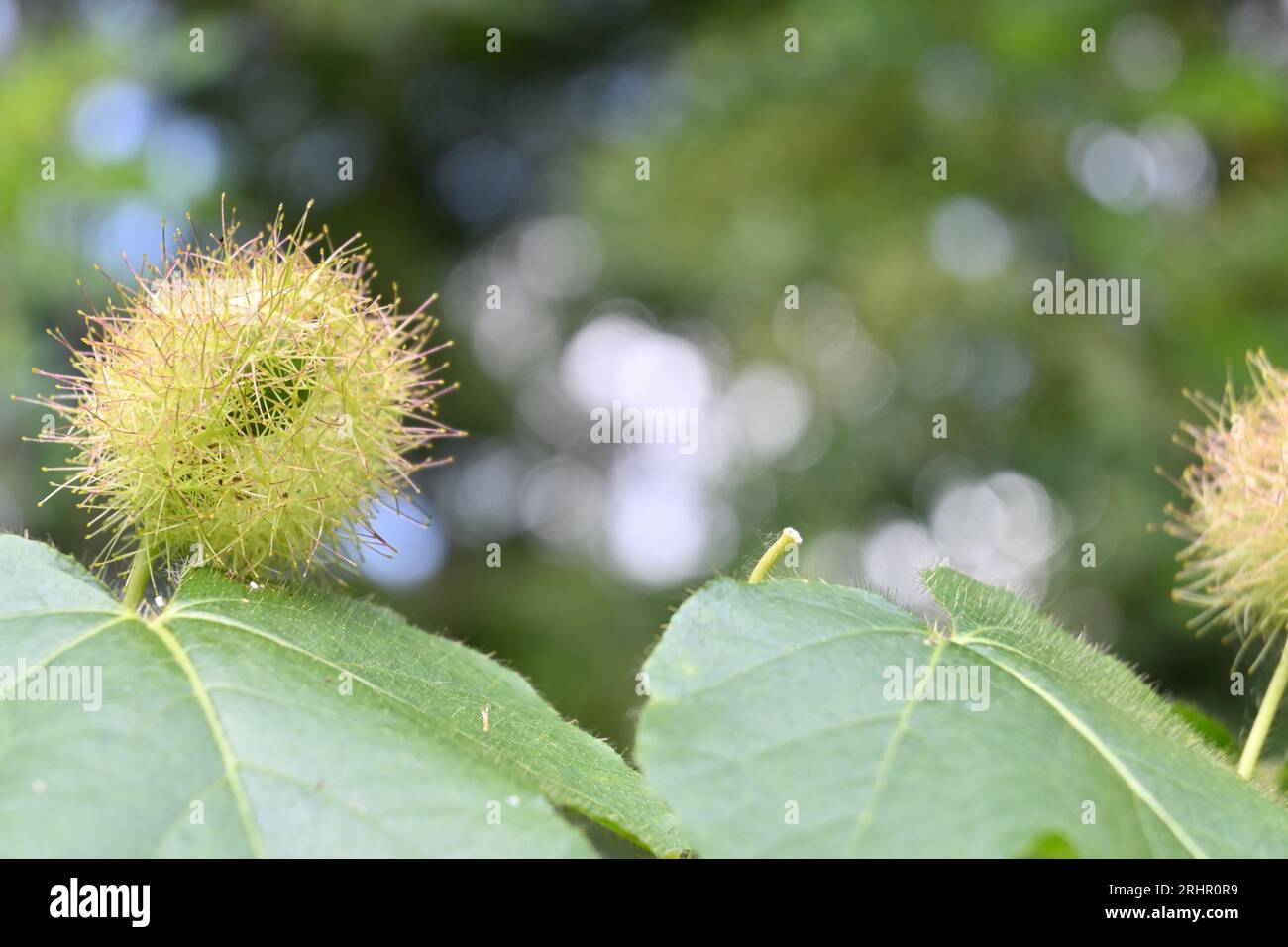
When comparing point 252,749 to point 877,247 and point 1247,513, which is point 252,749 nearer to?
point 1247,513

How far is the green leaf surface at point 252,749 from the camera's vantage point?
4.00ft

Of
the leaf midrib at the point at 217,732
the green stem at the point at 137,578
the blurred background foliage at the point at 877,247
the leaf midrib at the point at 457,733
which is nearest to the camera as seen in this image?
the leaf midrib at the point at 217,732

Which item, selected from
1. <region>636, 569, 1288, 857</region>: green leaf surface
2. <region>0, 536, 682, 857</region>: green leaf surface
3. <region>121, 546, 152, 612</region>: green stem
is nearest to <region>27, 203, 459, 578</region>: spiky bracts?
<region>121, 546, 152, 612</region>: green stem

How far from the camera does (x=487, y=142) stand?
1323cm

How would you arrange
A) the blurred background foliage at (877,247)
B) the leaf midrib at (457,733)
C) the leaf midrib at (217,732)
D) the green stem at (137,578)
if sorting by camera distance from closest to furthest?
1. the leaf midrib at (217,732)
2. the leaf midrib at (457,733)
3. the green stem at (137,578)
4. the blurred background foliage at (877,247)

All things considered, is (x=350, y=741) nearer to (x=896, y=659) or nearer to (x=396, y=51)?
(x=896, y=659)

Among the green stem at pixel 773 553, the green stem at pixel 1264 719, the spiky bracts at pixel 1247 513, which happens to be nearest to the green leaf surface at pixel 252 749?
the green stem at pixel 773 553

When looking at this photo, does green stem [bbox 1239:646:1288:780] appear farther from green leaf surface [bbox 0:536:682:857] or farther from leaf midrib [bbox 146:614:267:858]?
leaf midrib [bbox 146:614:267:858]

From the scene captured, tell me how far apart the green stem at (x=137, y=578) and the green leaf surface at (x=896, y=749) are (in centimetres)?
81

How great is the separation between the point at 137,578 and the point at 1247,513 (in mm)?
1906

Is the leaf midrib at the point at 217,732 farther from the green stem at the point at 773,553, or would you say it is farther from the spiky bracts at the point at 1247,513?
the spiky bracts at the point at 1247,513

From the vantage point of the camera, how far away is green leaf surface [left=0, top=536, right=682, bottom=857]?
1.22m

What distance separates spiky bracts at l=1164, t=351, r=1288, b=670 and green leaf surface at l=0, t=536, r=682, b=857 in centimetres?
118
